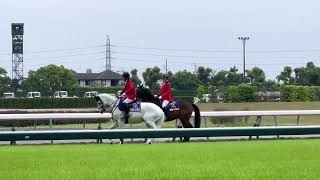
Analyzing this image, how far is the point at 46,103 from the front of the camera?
51.9 m

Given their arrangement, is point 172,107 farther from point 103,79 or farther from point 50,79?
point 103,79

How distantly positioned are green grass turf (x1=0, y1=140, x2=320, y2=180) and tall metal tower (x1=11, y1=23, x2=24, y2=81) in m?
87.9

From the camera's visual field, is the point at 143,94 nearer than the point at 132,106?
No

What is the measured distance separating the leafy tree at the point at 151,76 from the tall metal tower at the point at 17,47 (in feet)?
64.7

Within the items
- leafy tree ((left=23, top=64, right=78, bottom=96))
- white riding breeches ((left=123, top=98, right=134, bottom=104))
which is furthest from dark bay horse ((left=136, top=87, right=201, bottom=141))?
leafy tree ((left=23, top=64, right=78, bottom=96))

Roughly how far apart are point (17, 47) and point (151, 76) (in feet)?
77.7

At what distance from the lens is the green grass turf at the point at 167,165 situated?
9.61 meters

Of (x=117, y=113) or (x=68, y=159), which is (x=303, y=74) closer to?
(x=117, y=113)

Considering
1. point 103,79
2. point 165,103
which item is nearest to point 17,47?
point 103,79

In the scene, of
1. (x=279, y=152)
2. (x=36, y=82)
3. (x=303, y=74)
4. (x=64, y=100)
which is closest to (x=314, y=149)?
(x=279, y=152)

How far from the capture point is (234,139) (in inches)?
870

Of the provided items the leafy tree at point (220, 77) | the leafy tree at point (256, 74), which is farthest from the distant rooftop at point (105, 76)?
the leafy tree at point (256, 74)

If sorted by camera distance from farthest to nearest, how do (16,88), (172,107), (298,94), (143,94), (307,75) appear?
1. (307,75)
2. (16,88)
3. (298,94)
4. (172,107)
5. (143,94)

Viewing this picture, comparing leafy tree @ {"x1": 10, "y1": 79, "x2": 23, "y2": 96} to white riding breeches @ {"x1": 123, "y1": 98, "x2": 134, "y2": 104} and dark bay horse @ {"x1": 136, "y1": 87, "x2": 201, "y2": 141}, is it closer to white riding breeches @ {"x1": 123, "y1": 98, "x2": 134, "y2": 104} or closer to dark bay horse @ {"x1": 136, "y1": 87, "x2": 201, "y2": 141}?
dark bay horse @ {"x1": 136, "y1": 87, "x2": 201, "y2": 141}
